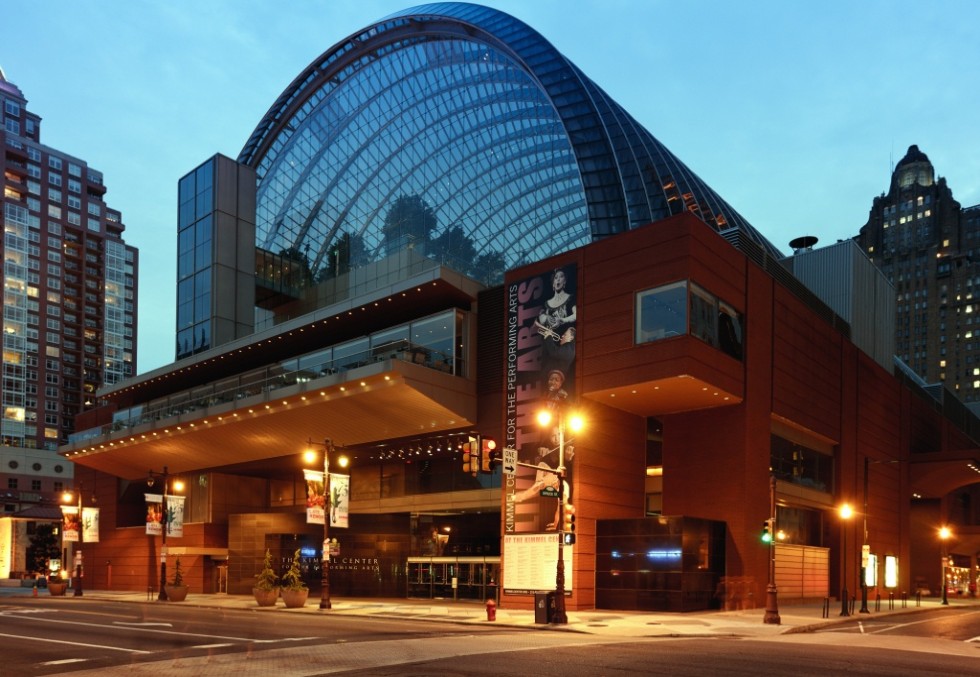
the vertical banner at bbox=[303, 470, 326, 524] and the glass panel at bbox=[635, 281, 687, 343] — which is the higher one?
the glass panel at bbox=[635, 281, 687, 343]

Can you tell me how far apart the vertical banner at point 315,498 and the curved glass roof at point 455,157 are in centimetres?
2811

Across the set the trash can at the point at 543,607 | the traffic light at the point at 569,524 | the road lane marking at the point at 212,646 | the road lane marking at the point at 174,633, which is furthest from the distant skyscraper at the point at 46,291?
the road lane marking at the point at 212,646

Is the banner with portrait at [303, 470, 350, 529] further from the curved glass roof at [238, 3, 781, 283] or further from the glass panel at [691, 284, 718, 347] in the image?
the curved glass roof at [238, 3, 781, 283]

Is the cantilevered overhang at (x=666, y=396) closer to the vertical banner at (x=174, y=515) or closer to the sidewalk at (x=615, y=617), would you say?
the sidewalk at (x=615, y=617)

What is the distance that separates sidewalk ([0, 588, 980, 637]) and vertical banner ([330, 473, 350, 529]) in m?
4.29

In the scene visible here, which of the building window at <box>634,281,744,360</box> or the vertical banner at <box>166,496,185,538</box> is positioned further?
the vertical banner at <box>166,496,185,538</box>

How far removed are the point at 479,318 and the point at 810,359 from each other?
20.8 m

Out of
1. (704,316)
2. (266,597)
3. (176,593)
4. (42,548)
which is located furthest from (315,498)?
(42,548)

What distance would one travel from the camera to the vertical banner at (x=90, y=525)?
6562 cm

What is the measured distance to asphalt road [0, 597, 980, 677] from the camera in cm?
1980

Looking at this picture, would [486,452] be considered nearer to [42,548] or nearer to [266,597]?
[266,597]

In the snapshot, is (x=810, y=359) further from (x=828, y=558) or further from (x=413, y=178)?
(x=413, y=178)

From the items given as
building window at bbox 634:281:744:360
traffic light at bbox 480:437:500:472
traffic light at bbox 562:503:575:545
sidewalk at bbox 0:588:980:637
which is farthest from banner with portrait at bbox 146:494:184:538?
traffic light at bbox 480:437:500:472

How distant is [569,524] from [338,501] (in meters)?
14.7
